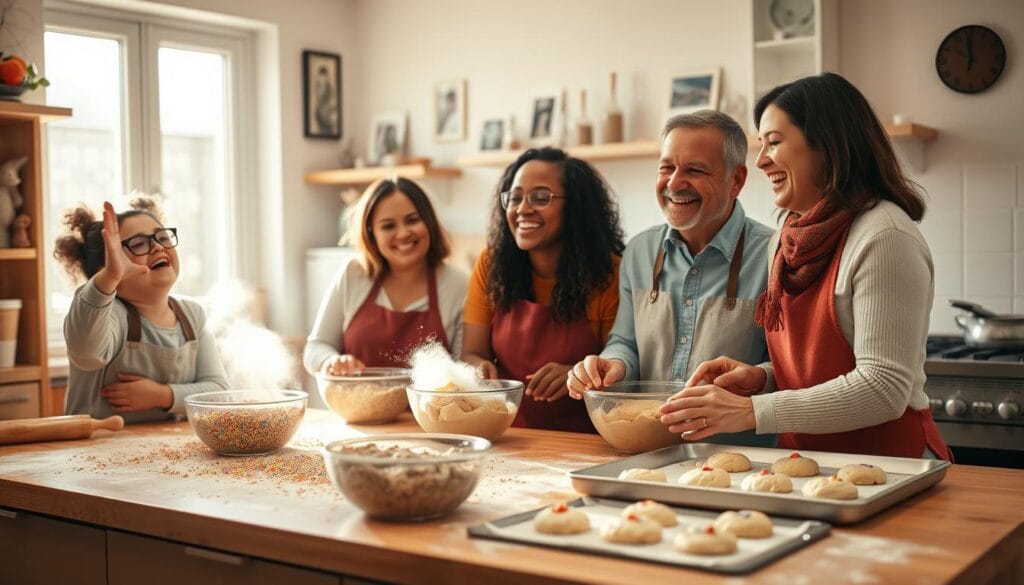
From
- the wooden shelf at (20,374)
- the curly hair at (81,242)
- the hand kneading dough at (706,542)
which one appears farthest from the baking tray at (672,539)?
the wooden shelf at (20,374)

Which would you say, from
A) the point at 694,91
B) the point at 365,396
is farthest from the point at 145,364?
the point at 694,91

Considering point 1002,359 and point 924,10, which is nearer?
point 1002,359

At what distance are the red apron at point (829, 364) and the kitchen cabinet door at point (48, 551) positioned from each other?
1.24 metres

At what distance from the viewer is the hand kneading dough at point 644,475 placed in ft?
5.32

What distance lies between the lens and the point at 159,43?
480cm

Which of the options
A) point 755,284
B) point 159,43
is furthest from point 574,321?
point 159,43

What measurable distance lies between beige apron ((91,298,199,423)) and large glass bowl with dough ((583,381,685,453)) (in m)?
1.11

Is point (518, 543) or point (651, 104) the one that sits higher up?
point (651, 104)

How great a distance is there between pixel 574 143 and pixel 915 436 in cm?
283

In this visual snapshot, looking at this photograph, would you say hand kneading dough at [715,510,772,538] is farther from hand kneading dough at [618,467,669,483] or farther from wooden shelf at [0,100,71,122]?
wooden shelf at [0,100,71,122]

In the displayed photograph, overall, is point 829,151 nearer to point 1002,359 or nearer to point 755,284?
point 755,284

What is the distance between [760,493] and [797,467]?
9.5 inches

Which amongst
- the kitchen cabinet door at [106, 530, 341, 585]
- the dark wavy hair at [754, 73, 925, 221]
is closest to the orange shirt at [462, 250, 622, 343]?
the dark wavy hair at [754, 73, 925, 221]

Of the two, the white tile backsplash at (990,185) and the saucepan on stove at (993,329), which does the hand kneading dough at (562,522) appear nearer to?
the saucepan on stove at (993,329)
